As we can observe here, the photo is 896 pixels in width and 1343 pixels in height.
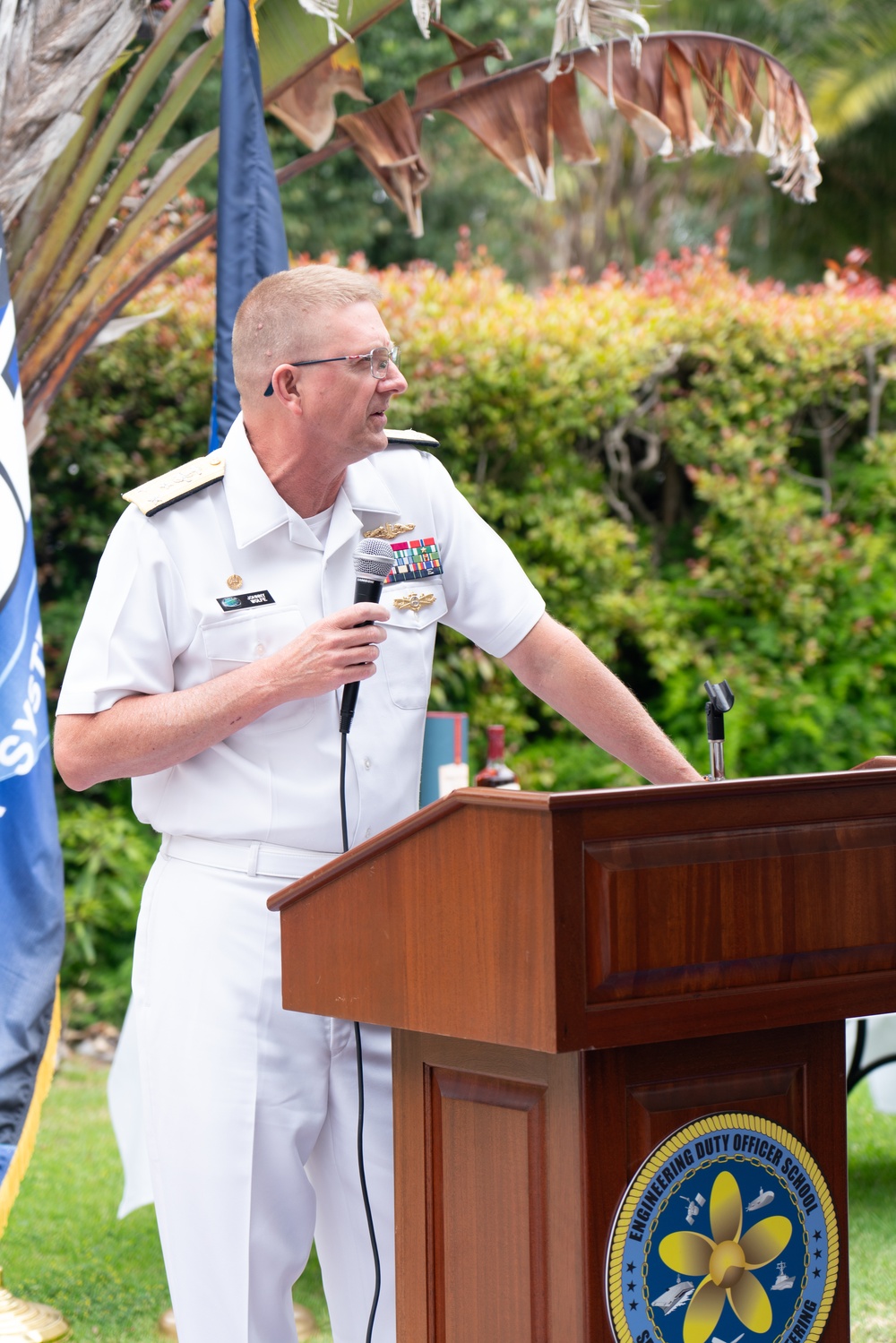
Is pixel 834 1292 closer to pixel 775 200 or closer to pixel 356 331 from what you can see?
pixel 356 331

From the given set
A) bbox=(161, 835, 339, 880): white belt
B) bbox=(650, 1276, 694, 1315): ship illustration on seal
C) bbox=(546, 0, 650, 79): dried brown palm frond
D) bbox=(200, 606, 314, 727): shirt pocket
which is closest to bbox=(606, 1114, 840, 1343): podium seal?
bbox=(650, 1276, 694, 1315): ship illustration on seal

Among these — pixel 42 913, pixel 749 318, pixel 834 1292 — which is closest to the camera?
pixel 834 1292

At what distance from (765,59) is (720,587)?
9.58ft

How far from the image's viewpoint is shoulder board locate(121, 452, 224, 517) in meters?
2.10

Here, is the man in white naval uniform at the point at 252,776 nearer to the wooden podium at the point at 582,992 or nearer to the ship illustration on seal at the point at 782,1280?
the wooden podium at the point at 582,992

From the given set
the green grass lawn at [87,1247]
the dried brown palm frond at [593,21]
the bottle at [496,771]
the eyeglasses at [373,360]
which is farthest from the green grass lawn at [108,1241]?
the dried brown palm frond at [593,21]

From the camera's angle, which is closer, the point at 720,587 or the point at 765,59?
the point at 765,59

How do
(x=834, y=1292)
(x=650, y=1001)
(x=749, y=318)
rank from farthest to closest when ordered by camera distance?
(x=749, y=318), (x=834, y=1292), (x=650, y=1001)

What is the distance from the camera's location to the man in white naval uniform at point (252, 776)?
204 cm

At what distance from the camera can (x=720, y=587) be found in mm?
6621

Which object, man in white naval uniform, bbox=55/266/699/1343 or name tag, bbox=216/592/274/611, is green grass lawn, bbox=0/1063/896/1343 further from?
name tag, bbox=216/592/274/611

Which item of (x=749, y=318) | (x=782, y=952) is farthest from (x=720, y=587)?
(x=782, y=952)

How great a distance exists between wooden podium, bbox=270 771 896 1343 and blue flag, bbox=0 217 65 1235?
130cm

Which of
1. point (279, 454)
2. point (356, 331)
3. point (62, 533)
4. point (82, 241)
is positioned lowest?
point (279, 454)
